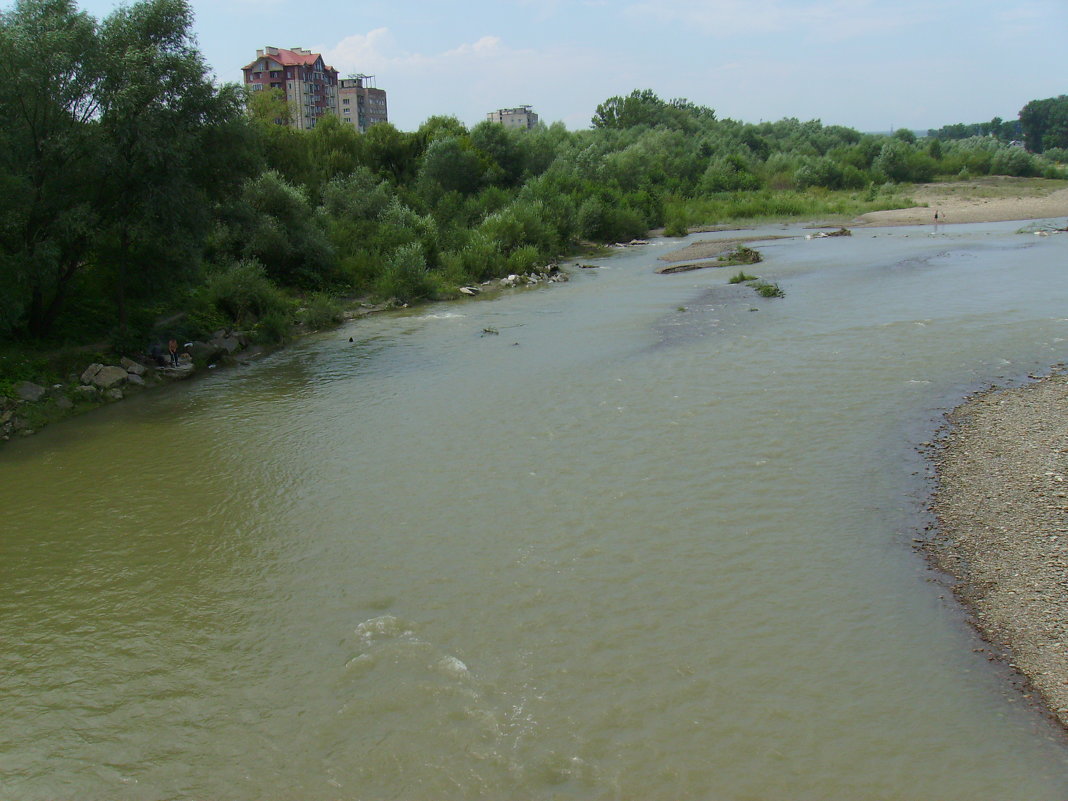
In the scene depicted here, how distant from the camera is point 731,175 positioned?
75.9 metres

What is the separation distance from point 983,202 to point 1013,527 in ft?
208

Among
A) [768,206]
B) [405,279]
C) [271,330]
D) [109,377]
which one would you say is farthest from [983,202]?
[109,377]

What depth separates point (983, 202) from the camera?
64438 mm

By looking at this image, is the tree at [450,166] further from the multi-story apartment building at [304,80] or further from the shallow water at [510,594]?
the multi-story apartment building at [304,80]

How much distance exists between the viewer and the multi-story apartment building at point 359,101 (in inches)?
5369

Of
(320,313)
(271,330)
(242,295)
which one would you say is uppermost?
(242,295)

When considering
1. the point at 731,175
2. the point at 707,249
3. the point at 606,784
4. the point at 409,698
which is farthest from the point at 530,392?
the point at 731,175

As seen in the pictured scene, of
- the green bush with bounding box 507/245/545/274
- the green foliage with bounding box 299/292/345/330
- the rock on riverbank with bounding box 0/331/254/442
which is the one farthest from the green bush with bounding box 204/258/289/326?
the green bush with bounding box 507/245/545/274

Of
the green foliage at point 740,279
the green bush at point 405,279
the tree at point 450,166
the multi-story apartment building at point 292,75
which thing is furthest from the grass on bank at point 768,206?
the multi-story apartment building at point 292,75

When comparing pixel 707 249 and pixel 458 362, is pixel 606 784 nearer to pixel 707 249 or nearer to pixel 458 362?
pixel 458 362

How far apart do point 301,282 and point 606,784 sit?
2704cm

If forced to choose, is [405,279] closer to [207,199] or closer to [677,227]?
[207,199]

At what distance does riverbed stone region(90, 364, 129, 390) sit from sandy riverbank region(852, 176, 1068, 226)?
49.8 metres

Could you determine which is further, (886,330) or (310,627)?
(886,330)
